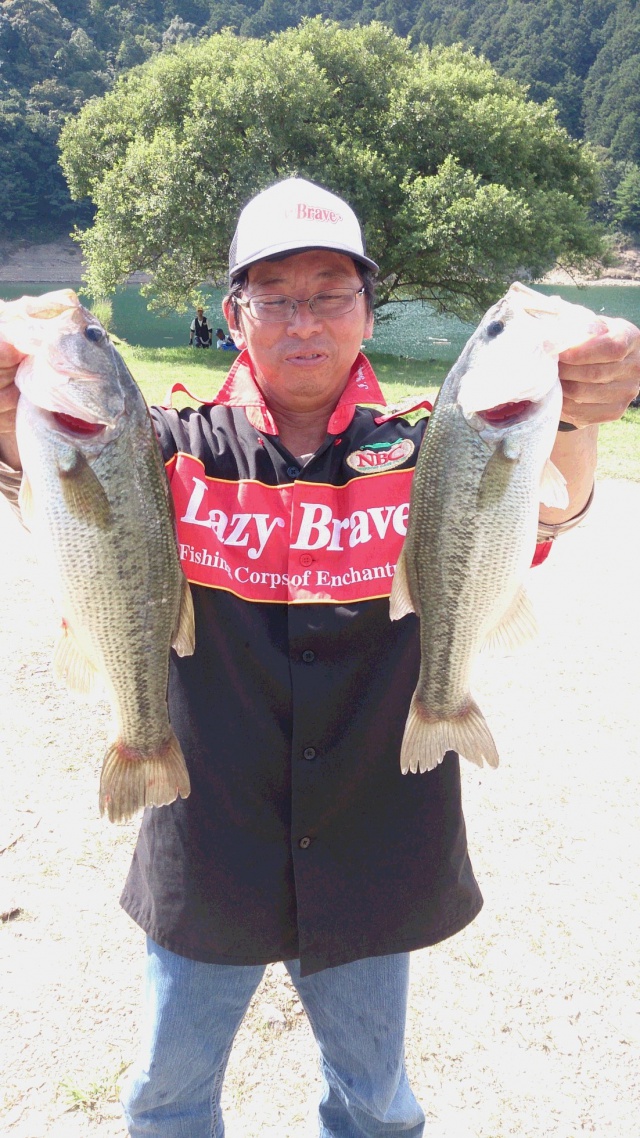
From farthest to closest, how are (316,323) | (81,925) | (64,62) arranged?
(64,62) < (81,925) < (316,323)

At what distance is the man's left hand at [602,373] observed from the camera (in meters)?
1.73

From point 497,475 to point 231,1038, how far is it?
1.56 metres

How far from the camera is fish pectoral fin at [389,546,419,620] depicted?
1829mm

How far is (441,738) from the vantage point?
188 centimetres

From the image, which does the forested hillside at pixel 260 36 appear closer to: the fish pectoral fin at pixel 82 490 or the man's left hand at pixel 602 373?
the fish pectoral fin at pixel 82 490

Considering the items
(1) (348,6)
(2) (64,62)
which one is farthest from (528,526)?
(1) (348,6)

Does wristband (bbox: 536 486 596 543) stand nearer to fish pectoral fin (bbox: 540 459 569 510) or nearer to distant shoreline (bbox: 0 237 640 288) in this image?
fish pectoral fin (bbox: 540 459 569 510)

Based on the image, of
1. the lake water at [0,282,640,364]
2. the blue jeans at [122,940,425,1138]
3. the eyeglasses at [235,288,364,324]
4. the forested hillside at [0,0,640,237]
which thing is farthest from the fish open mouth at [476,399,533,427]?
the forested hillside at [0,0,640,237]

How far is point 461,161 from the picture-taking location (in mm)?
24281

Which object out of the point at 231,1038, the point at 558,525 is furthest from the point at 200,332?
the point at 231,1038

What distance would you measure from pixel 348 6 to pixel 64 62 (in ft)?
214

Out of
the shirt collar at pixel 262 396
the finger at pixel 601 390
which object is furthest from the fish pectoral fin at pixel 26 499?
the finger at pixel 601 390

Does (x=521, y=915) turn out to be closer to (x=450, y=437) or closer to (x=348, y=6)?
(x=450, y=437)

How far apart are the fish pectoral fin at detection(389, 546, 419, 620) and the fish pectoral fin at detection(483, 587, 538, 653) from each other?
11.9 inches
